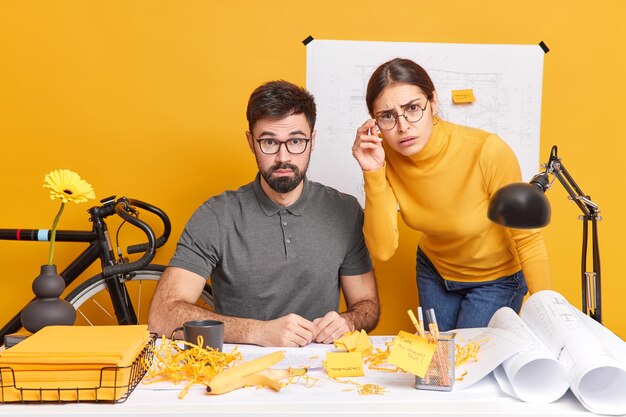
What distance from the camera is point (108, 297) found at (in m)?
2.88

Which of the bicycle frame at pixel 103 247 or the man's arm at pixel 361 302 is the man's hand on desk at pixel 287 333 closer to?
the man's arm at pixel 361 302

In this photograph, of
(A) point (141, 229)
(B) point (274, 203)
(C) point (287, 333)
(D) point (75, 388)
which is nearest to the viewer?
(D) point (75, 388)

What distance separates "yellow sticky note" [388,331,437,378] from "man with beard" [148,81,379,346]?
76cm

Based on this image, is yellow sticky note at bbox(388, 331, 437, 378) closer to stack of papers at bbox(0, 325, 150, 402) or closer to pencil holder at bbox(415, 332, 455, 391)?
pencil holder at bbox(415, 332, 455, 391)

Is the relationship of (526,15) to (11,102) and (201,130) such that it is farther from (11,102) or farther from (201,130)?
(11,102)

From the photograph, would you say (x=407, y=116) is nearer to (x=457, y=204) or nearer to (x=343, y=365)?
(x=457, y=204)

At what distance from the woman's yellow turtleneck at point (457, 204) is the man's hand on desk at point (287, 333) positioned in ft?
1.86

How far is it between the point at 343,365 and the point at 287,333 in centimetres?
30

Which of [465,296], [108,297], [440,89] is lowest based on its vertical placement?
[108,297]

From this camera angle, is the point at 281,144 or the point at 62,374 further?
the point at 281,144

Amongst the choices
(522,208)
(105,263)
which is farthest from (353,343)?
(105,263)

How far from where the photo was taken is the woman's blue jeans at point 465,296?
2.32 metres

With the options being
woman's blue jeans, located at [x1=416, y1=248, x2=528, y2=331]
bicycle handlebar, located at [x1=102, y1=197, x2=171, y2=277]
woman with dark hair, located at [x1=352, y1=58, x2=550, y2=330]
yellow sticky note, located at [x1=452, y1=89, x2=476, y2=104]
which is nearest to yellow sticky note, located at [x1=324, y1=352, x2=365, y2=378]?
woman with dark hair, located at [x1=352, y1=58, x2=550, y2=330]

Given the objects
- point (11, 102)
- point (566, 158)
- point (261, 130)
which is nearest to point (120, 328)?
point (261, 130)
